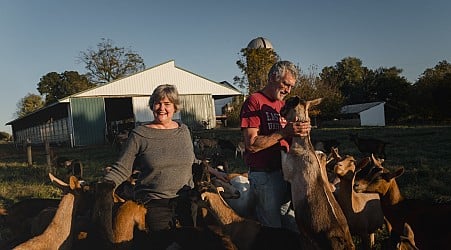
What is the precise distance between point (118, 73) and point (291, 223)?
213ft

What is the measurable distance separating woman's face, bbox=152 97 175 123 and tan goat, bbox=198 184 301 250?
0.89 metres

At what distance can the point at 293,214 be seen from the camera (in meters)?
4.64

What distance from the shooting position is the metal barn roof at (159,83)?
1358 inches

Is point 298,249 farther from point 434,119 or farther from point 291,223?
point 434,119

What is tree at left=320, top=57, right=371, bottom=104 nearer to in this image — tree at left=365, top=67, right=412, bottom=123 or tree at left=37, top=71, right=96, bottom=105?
tree at left=365, top=67, right=412, bottom=123

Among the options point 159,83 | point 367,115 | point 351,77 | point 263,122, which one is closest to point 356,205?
point 263,122

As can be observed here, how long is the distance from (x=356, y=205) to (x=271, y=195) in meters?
1.44

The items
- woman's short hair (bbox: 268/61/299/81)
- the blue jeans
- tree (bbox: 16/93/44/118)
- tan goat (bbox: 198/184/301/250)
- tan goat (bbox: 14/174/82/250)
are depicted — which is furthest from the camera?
tree (bbox: 16/93/44/118)

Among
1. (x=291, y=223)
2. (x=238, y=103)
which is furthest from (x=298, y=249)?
(x=238, y=103)

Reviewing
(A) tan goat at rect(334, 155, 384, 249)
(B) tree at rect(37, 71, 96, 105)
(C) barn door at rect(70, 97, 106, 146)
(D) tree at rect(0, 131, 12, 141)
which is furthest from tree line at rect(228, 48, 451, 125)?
(D) tree at rect(0, 131, 12, 141)

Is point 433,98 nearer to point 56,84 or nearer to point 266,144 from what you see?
point 266,144

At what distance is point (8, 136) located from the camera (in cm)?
8938

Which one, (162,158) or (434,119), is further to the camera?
(434,119)

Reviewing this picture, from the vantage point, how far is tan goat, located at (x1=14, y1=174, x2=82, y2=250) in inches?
153
